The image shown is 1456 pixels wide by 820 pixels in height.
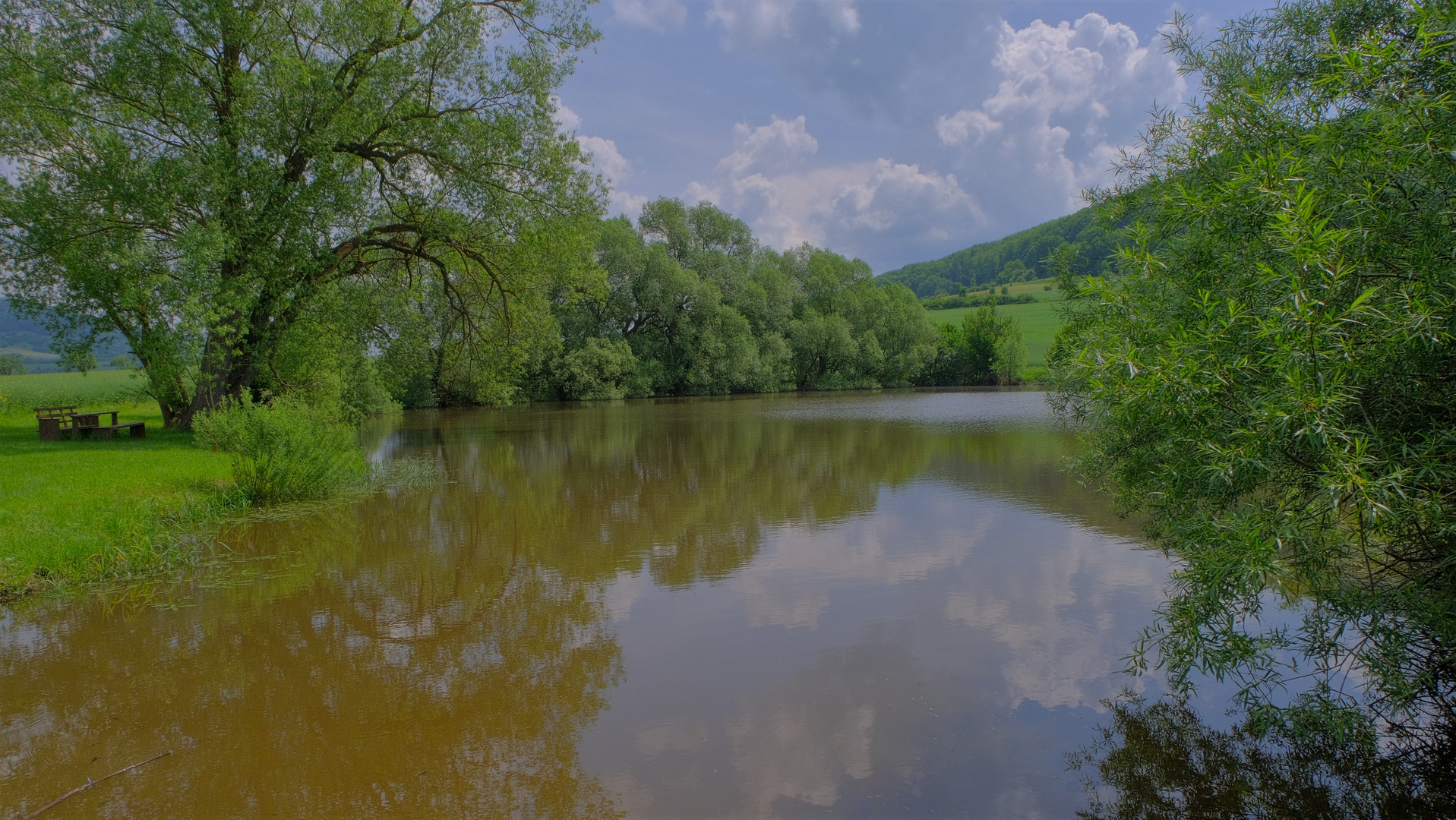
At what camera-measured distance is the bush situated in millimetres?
11539

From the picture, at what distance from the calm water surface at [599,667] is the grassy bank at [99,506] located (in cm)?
68

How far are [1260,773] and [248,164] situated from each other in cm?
1918

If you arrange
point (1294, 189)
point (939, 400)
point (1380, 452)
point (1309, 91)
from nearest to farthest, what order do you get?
point (1380, 452) < point (1294, 189) < point (1309, 91) < point (939, 400)

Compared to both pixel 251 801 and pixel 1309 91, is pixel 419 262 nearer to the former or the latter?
pixel 251 801

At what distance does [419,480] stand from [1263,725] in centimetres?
1459

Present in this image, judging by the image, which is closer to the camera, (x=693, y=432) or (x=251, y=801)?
(x=251, y=801)

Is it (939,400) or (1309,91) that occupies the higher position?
Answer: (1309,91)

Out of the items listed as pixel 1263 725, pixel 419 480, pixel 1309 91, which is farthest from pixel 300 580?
pixel 1309 91

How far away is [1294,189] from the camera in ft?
12.9

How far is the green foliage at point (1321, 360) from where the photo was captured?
3.45m

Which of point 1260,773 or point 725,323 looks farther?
point 725,323

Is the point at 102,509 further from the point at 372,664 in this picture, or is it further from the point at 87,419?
the point at 87,419

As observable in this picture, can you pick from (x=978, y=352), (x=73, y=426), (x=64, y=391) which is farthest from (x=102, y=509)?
(x=978, y=352)

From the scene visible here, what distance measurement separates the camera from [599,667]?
19.6 feet
